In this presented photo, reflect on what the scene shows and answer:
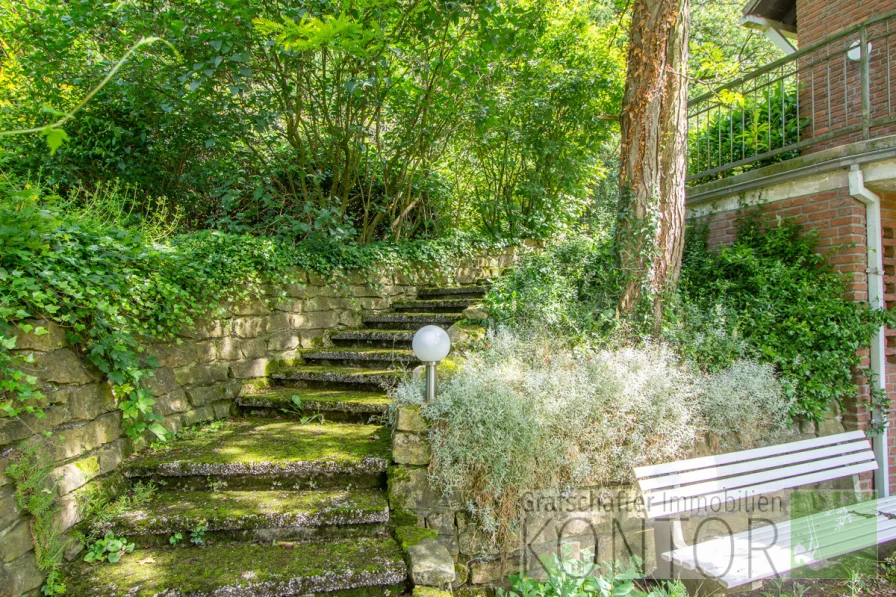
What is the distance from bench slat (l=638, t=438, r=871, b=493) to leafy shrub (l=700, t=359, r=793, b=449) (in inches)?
10.9

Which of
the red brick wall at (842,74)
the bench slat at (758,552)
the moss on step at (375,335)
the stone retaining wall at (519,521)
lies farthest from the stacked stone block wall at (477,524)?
the red brick wall at (842,74)

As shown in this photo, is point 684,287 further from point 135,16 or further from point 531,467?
point 135,16

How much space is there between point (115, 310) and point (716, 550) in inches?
147

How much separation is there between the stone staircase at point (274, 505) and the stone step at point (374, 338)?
0.52m

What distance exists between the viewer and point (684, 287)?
493 cm

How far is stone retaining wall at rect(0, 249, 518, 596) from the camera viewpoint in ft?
7.89

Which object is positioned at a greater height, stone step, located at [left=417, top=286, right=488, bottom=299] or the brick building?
the brick building

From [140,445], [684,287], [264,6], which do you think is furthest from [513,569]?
[264,6]

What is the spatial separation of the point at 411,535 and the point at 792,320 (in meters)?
3.70

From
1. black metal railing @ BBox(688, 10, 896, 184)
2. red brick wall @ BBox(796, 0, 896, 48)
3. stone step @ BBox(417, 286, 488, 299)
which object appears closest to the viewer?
black metal railing @ BBox(688, 10, 896, 184)

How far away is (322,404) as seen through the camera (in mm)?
4000

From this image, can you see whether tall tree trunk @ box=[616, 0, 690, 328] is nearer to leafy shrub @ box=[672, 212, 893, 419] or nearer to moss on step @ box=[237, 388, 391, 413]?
leafy shrub @ box=[672, 212, 893, 419]

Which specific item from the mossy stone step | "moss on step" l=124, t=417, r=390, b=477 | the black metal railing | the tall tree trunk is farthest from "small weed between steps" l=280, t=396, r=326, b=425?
the black metal railing

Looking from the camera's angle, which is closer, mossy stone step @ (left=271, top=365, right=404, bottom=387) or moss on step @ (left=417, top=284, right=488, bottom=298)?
mossy stone step @ (left=271, top=365, right=404, bottom=387)
